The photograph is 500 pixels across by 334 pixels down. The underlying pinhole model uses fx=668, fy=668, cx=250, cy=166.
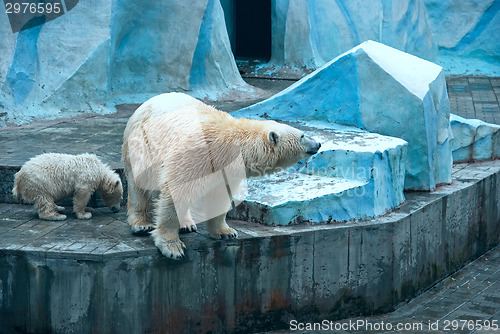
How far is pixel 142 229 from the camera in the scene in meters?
4.86

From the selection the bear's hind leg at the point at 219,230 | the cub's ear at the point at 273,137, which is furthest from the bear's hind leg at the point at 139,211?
the cub's ear at the point at 273,137

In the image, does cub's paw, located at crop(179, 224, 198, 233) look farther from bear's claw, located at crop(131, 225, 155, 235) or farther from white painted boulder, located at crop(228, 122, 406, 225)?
white painted boulder, located at crop(228, 122, 406, 225)

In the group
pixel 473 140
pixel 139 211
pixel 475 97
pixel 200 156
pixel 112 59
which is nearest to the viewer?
pixel 200 156

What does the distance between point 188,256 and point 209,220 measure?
30cm

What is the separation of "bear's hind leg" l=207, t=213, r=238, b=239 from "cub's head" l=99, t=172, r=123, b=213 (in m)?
0.98

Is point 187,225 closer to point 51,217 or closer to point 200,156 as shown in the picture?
point 200,156

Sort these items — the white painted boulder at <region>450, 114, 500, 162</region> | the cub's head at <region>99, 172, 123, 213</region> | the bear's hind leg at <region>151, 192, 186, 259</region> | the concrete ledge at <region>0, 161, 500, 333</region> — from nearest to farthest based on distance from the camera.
→ the bear's hind leg at <region>151, 192, 186, 259</region>, the concrete ledge at <region>0, 161, 500, 333</region>, the cub's head at <region>99, 172, 123, 213</region>, the white painted boulder at <region>450, 114, 500, 162</region>

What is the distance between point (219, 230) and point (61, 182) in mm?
1327

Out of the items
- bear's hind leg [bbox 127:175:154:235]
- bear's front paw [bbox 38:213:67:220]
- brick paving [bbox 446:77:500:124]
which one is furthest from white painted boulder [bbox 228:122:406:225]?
brick paving [bbox 446:77:500:124]

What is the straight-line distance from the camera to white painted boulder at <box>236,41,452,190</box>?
6238 millimetres

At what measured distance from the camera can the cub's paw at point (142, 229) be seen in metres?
4.86

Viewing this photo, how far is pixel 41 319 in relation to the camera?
4617 mm

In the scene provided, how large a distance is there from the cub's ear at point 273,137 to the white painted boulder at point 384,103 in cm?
226

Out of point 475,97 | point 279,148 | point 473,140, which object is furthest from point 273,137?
point 475,97
